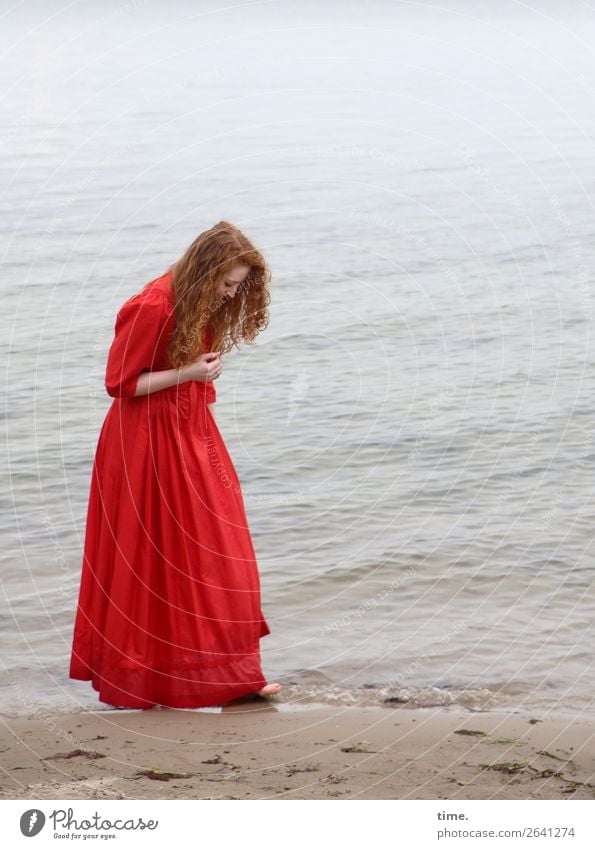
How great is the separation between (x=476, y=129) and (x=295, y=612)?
52.8 feet

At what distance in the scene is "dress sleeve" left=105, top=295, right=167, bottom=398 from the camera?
487cm

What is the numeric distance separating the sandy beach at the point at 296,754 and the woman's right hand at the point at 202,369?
1261mm

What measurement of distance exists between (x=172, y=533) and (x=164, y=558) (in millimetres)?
97

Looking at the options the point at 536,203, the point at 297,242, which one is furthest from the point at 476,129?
the point at 297,242

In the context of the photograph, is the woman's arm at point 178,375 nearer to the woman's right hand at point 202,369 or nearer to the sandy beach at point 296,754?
the woman's right hand at point 202,369

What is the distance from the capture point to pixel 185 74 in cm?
3136

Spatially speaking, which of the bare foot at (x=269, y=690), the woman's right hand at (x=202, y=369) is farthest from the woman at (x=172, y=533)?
the bare foot at (x=269, y=690)

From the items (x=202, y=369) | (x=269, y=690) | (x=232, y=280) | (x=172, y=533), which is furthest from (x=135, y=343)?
(x=269, y=690)

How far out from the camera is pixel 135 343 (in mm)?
4879

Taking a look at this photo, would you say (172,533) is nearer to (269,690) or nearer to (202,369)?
(202,369)

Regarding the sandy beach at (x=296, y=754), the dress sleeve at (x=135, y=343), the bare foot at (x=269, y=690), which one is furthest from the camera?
the bare foot at (x=269, y=690)

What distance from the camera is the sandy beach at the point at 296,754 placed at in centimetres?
423

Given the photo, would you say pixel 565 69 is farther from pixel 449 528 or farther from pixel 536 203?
pixel 449 528

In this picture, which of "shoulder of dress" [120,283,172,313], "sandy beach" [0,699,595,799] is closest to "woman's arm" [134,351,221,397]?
"shoulder of dress" [120,283,172,313]
